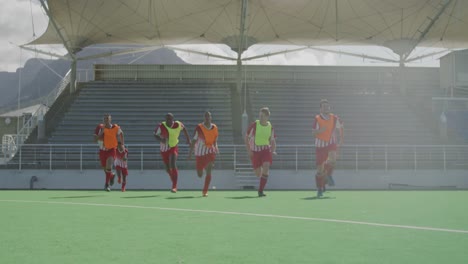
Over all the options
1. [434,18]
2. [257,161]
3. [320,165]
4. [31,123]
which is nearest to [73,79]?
[31,123]

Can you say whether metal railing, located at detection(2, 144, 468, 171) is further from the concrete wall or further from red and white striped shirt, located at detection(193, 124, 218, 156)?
red and white striped shirt, located at detection(193, 124, 218, 156)

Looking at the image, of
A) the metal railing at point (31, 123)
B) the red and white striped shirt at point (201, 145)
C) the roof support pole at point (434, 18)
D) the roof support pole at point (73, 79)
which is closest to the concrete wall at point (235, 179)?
the metal railing at point (31, 123)

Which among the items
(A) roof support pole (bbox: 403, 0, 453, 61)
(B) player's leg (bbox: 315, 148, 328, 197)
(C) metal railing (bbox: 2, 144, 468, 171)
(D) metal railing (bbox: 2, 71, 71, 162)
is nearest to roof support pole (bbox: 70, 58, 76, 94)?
(D) metal railing (bbox: 2, 71, 71, 162)

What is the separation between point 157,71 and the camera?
138 feet

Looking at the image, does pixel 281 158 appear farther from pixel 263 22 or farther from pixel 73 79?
pixel 73 79

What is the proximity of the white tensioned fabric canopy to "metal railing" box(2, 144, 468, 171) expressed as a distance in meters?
10.8

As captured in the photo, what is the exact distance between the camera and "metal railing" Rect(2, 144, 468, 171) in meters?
24.6

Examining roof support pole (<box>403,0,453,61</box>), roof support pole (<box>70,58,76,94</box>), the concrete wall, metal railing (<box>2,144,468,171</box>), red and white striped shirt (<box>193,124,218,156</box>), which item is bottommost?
the concrete wall

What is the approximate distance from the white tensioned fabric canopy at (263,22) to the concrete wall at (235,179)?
41.0 ft

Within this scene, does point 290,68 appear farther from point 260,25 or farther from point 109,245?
point 109,245

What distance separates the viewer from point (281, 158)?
84.0ft

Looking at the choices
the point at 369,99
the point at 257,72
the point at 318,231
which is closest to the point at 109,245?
the point at 318,231

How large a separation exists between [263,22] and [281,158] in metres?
14.7

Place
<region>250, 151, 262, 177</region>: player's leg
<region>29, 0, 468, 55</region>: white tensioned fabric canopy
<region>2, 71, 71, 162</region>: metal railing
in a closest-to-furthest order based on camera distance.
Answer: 1. <region>250, 151, 262, 177</region>: player's leg
2. <region>2, 71, 71, 162</region>: metal railing
3. <region>29, 0, 468, 55</region>: white tensioned fabric canopy
